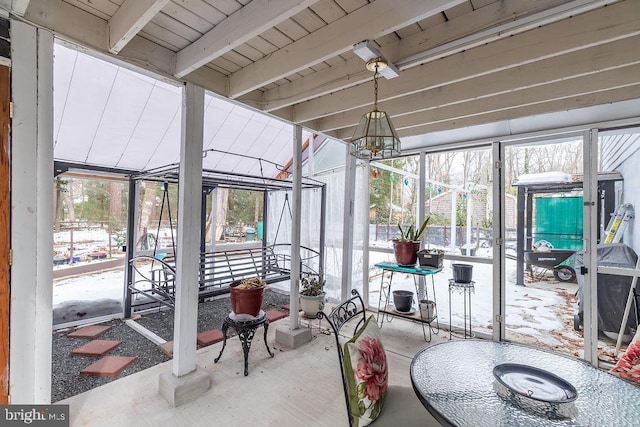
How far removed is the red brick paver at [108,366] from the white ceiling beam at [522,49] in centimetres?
300

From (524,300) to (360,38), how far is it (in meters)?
3.08

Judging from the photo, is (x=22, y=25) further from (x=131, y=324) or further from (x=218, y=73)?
(x=131, y=324)

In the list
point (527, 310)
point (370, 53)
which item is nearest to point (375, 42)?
point (370, 53)

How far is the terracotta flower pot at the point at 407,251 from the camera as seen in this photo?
278 cm

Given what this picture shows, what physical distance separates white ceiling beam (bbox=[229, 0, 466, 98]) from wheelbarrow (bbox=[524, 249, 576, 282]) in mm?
2671

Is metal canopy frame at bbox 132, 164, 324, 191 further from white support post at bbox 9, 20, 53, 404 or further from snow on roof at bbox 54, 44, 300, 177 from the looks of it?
white support post at bbox 9, 20, 53, 404

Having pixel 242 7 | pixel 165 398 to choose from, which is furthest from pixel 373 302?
pixel 242 7

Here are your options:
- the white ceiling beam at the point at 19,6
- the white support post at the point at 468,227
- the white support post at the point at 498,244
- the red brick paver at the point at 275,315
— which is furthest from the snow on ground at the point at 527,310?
the white ceiling beam at the point at 19,6

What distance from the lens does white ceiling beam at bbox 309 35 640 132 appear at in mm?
1797

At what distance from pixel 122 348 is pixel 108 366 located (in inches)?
14.6

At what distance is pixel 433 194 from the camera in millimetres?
3527

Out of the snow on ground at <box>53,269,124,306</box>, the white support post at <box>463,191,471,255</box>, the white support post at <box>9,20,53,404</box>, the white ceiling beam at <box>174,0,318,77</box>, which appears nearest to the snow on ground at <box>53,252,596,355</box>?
the white support post at <box>463,191,471,255</box>

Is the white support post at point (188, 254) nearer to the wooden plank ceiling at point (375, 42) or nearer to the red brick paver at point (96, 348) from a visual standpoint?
the wooden plank ceiling at point (375, 42)

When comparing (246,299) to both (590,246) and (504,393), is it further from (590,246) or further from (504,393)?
(590,246)
